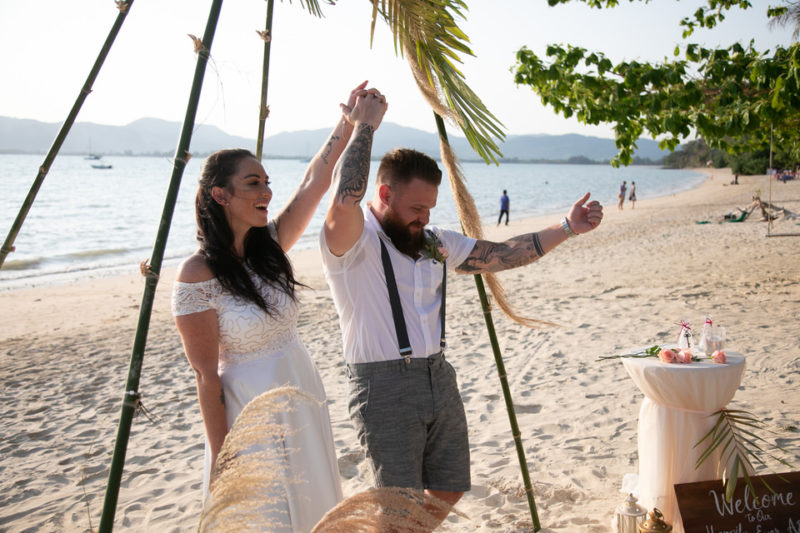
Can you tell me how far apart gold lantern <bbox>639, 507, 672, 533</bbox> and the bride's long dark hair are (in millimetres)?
2200

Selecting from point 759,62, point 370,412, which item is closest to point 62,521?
point 370,412

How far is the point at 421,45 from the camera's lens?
254 centimetres

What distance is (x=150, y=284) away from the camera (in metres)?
1.69

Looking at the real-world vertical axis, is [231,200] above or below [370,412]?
above

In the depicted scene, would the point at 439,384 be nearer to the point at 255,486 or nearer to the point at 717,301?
the point at 255,486

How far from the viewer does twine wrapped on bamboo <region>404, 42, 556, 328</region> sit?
272cm

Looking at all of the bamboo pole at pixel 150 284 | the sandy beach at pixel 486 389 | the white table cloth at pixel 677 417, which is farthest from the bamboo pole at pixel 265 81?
the white table cloth at pixel 677 417

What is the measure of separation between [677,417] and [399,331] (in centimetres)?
178

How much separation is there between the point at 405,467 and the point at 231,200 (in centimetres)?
136

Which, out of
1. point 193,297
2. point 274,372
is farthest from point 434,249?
point 193,297

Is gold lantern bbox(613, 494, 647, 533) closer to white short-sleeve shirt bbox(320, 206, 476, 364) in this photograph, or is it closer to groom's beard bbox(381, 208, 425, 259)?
white short-sleeve shirt bbox(320, 206, 476, 364)

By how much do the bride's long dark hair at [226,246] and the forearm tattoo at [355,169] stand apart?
1.46 feet

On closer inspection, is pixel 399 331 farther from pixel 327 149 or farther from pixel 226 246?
pixel 327 149

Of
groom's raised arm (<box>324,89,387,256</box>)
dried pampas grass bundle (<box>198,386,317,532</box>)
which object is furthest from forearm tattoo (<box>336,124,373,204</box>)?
dried pampas grass bundle (<box>198,386,317,532</box>)
